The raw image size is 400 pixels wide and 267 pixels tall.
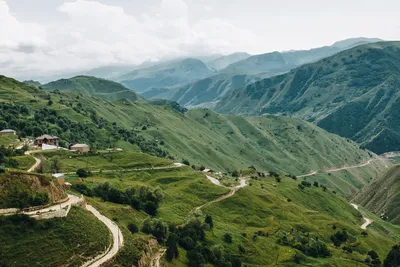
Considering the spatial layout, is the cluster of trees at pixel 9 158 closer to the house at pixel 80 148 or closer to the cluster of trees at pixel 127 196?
the cluster of trees at pixel 127 196

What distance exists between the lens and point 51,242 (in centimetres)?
6831

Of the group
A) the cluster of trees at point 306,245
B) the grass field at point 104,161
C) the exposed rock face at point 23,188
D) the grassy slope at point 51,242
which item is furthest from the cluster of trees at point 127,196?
the cluster of trees at point 306,245

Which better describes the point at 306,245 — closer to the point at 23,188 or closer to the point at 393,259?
the point at 393,259

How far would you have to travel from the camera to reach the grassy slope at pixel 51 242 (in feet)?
212

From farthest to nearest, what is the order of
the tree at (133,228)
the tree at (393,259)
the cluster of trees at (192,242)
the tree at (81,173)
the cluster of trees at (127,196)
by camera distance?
1. the tree at (393,259)
2. the tree at (81,173)
3. the cluster of trees at (127,196)
4. the cluster of trees at (192,242)
5. the tree at (133,228)

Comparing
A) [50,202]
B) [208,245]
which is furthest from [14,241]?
[208,245]

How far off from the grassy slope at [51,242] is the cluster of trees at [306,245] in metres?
79.4

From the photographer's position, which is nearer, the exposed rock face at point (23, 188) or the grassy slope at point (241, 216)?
the exposed rock face at point (23, 188)

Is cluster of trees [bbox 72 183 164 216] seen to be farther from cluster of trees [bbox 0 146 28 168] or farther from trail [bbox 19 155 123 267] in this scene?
cluster of trees [bbox 0 146 28 168]

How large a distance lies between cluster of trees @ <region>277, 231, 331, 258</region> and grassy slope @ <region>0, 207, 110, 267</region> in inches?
3126

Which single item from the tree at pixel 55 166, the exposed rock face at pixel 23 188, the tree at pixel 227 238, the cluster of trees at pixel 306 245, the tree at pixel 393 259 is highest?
the exposed rock face at pixel 23 188

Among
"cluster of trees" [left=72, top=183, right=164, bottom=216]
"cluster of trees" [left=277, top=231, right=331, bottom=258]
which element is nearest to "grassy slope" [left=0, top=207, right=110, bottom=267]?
"cluster of trees" [left=72, top=183, right=164, bottom=216]

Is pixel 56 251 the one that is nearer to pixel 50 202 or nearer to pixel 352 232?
pixel 50 202

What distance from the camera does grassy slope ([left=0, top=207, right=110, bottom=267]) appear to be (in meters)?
64.6
